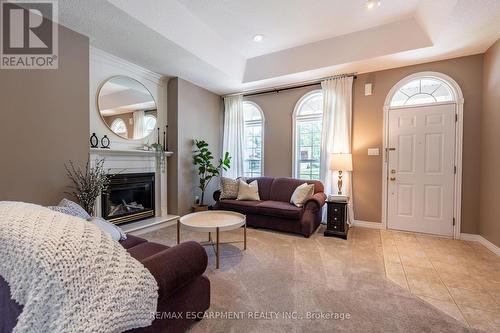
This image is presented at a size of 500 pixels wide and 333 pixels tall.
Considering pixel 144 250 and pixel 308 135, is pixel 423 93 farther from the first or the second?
pixel 144 250

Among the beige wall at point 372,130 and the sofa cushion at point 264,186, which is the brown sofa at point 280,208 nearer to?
the sofa cushion at point 264,186

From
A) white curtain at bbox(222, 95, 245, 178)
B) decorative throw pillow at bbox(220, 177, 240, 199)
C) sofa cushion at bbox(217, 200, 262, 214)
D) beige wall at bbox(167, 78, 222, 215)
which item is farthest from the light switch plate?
beige wall at bbox(167, 78, 222, 215)

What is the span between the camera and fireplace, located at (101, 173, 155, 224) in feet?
11.4

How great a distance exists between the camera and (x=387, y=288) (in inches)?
82.2

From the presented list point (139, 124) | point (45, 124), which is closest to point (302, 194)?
point (139, 124)

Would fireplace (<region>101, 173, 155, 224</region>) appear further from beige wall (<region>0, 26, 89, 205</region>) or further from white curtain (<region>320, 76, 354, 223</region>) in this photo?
white curtain (<region>320, 76, 354, 223</region>)

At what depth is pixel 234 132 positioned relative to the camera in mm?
5215

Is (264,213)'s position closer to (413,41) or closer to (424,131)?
(424,131)

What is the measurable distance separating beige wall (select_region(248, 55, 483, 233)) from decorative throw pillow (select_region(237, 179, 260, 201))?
2.32 feet

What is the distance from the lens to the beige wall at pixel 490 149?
2.90 m

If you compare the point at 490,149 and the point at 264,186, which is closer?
the point at 490,149

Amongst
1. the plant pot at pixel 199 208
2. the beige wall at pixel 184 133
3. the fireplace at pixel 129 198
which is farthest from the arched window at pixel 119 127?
the plant pot at pixel 199 208

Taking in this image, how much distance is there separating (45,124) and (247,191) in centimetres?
304

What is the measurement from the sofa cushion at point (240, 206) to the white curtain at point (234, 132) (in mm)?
1151
